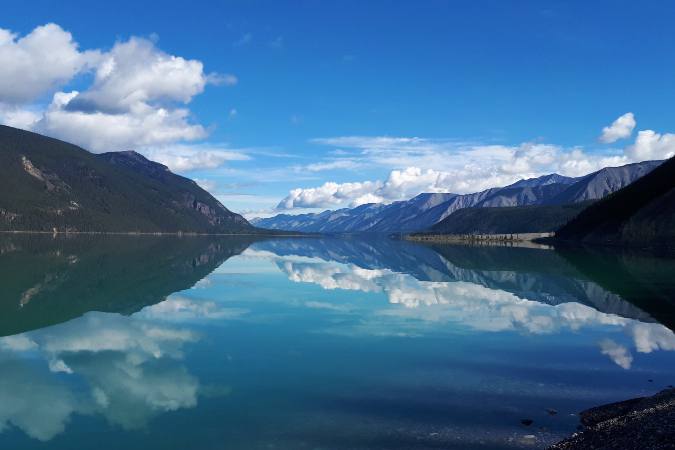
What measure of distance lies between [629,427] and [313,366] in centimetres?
1895

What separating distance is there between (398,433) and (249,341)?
21.7 m

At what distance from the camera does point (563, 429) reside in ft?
77.0

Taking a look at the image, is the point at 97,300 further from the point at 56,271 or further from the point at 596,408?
the point at 596,408

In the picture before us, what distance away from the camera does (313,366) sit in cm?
3512

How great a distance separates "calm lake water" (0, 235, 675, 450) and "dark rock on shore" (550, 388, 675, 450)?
1126 millimetres

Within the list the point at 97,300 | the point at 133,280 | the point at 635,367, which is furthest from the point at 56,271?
the point at 635,367

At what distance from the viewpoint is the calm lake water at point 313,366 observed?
76.3 feet

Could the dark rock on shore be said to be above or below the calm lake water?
above

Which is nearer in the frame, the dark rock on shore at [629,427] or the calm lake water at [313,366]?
the dark rock on shore at [629,427]

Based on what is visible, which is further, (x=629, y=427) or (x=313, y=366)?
(x=313, y=366)

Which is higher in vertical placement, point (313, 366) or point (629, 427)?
point (629, 427)

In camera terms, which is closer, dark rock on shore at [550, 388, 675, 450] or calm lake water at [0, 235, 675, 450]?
dark rock on shore at [550, 388, 675, 450]

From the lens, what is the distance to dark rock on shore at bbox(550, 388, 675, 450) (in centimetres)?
1942

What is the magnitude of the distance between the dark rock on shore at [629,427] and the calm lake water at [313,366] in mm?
1126
